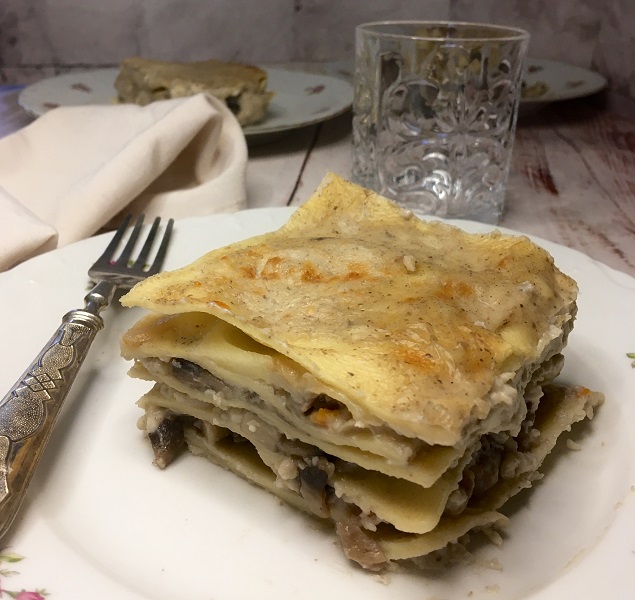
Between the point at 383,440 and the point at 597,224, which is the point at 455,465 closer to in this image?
the point at 383,440

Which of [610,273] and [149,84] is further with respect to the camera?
[149,84]

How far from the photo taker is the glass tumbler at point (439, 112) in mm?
2066

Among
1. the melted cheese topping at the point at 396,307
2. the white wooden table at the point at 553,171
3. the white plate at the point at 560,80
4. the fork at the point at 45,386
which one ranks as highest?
the melted cheese topping at the point at 396,307

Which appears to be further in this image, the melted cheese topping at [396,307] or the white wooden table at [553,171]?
the white wooden table at [553,171]

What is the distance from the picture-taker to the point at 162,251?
72.4 inches

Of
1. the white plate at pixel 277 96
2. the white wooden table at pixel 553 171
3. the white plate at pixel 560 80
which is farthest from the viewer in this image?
the white plate at pixel 560 80

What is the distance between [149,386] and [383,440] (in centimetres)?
70

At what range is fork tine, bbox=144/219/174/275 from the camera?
1764 mm

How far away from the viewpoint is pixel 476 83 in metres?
2.08

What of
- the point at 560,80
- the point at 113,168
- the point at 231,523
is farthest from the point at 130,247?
the point at 560,80

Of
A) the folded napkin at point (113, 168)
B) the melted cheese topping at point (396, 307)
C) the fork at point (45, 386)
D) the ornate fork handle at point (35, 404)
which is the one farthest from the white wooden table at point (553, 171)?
the ornate fork handle at point (35, 404)

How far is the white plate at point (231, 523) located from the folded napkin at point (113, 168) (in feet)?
2.09

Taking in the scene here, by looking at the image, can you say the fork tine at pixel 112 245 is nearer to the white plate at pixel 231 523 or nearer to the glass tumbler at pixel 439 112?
the white plate at pixel 231 523

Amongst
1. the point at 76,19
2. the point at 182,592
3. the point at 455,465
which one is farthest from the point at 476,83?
the point at 76,19
